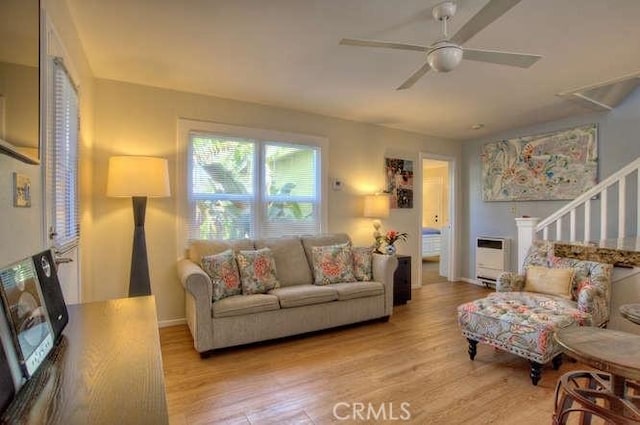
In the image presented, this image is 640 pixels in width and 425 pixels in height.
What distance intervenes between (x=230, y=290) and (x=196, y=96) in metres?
2.05

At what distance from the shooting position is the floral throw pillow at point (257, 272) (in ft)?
10.2

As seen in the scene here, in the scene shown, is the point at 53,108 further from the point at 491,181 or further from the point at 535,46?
the point at 491,181

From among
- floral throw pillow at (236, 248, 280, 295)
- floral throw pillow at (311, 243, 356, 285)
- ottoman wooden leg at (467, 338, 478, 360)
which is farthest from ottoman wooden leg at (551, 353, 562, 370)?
floral throw pillow at (236, 248, 280, 295)

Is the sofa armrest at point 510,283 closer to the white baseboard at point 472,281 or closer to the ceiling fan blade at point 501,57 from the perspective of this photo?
the ceiling fan blade at point 501,57

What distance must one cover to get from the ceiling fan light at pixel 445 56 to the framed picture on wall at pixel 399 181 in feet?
10.0

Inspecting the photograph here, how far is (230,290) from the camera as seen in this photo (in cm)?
301

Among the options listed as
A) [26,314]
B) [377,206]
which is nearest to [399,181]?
[377,206]

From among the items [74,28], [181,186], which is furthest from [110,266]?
[74,28]

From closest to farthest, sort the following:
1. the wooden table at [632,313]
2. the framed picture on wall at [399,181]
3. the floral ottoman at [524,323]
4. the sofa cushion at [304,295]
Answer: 1. the wooden table at [632,313]
2. the floral ottoman at [524,323]
3. the sofa cushion at [304,295]
4. the framed picture on wall at [399,181]

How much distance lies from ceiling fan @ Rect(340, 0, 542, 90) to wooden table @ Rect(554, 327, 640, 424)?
4.70 feet

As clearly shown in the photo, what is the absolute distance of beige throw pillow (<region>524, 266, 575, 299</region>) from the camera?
9.68ft

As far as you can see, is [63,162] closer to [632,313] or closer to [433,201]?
[632,313]

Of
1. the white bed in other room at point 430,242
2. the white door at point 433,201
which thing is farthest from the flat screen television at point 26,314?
the white door at point 433,201

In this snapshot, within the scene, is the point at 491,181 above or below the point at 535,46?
below
